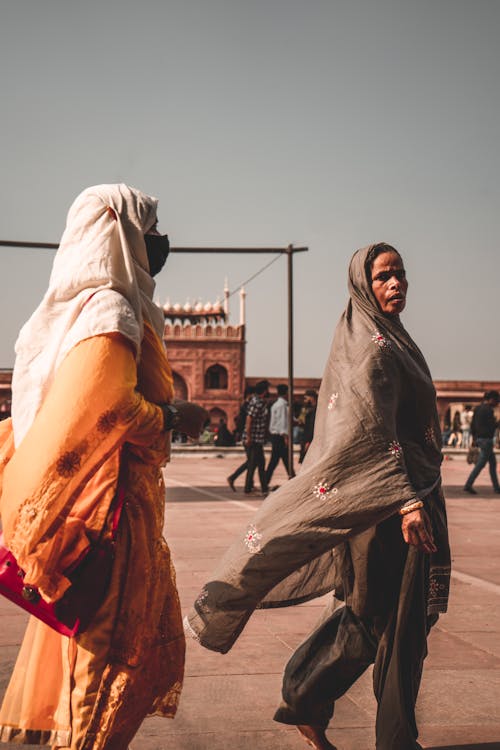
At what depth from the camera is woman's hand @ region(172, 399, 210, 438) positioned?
7.53 feet

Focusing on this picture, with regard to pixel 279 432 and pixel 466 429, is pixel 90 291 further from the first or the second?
pixel 466 429

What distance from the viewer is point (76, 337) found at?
2.11m

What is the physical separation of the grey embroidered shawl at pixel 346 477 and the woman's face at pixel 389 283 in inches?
2.6

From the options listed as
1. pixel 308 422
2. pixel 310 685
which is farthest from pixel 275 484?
pixel 310 685

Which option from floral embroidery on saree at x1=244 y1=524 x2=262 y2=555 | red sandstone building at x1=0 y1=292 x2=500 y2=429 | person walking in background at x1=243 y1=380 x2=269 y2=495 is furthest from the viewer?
red sandstone building at x1=0 y1=292 x2=500 y2=429

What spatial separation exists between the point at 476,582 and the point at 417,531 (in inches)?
131

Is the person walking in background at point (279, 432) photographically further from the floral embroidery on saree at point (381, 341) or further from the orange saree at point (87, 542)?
the orange saree at point (87, 542)

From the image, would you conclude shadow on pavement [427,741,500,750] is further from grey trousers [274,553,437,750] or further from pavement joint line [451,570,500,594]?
pavement joint line [451,570,500,594]

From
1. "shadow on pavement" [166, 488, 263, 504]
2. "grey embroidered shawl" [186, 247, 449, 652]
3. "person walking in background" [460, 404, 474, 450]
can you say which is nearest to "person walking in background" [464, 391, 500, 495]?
"shadow on pavement" [166, 488, 263, 504]

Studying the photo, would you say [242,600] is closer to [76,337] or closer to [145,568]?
[145,568]

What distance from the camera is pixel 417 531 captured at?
8.05 ft

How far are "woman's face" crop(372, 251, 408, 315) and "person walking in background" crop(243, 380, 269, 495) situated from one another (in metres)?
8.98

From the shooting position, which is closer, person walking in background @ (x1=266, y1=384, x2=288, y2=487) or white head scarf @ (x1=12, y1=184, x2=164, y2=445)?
white head scarf @ (x1=12, y1=184, x2=164, y2=445)

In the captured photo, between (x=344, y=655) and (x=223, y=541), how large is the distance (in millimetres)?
4503
